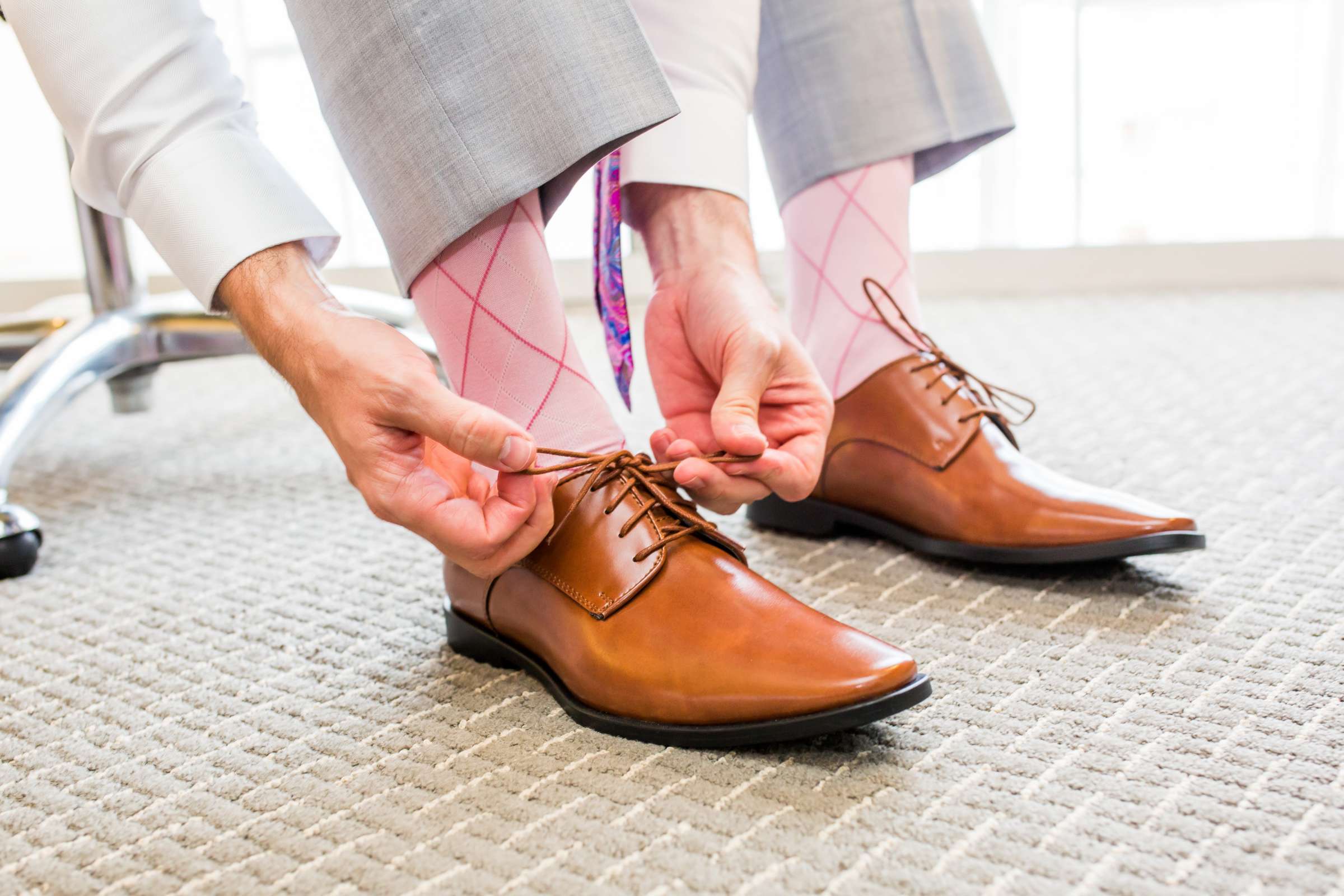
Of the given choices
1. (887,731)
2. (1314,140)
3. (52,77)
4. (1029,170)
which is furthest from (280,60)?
(887,731)

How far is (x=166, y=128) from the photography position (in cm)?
51

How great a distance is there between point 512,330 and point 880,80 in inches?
13.1

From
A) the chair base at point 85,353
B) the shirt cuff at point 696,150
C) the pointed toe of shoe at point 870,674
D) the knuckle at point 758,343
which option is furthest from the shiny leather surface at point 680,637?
the chair base at point 85,353

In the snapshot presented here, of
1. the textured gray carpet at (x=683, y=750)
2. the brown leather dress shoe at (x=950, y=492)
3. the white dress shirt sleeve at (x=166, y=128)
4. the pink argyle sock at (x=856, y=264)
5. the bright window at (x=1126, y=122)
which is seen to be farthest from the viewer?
the bright window at (x=1126, y=122)

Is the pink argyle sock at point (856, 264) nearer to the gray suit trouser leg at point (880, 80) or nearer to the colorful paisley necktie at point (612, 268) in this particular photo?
the gray suit trouser leg at point (880, 80)

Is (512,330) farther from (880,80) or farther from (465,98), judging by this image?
(880,80)

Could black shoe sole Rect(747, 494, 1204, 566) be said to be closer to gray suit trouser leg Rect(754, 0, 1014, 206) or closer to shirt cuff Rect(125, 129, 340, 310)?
gray suit trouser leg Rect(754, 0, 1014, 206)

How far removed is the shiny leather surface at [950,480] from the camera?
0.60 m

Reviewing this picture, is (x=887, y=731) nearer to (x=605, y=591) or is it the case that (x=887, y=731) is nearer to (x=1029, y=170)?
(x=605, y=591)

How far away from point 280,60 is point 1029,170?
1346 millimetres

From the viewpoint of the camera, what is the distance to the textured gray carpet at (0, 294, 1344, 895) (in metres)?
0.39

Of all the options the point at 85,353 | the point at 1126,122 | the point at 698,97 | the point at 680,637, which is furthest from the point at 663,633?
the point at 1126,122

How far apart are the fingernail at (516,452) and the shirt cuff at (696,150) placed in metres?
0.23

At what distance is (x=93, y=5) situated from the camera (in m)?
0.50
